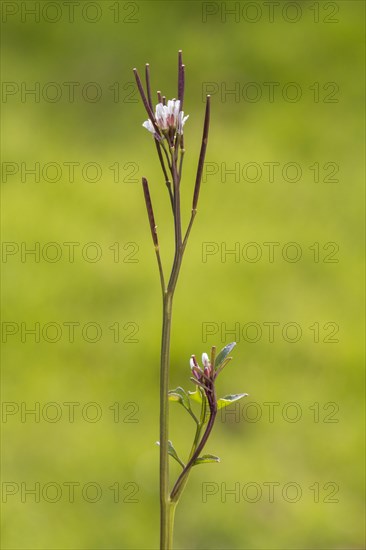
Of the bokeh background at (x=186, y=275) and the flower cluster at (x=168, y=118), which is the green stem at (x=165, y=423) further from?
the bokeh background at (x=186, y=275)

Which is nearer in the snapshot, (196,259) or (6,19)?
(196,259)

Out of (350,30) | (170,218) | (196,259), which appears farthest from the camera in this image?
(350,30)

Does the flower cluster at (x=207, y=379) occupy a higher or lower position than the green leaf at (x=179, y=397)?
higher

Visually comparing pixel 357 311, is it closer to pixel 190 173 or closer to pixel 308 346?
pixel 308 346

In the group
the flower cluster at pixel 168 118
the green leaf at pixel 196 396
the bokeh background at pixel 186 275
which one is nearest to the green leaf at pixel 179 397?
the green leaf at pixel 196 396

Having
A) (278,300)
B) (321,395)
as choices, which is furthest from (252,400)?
(278,300)

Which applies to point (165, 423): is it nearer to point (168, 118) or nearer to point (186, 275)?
point (168, 118)

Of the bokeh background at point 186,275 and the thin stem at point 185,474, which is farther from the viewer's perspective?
the bokeh background at point 186,275

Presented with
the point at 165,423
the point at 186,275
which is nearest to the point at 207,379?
the point at 165,423
